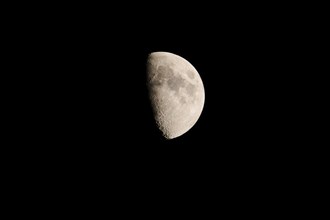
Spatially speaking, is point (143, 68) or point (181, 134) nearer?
point (143, 68)

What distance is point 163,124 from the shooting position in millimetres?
3018

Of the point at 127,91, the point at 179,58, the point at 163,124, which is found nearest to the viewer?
the point at 127,91

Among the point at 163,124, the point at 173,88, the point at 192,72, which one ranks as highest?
the point at 192,72

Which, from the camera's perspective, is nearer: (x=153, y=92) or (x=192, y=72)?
(x=153, y=92)

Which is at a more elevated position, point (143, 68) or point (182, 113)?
point (143, 68)

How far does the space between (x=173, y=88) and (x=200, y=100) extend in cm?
42

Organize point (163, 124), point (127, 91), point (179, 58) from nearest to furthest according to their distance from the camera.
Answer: point (127, 91), point (163, 124), point (179, 58)

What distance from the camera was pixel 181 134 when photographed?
3.31 meters

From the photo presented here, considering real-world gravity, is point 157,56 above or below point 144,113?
Result: above

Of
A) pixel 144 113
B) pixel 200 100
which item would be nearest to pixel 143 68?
pixel 144 113

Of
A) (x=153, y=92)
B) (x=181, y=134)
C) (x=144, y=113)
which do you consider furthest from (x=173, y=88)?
(x=181, y=134)

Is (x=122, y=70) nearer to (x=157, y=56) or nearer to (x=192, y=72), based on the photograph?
(x=157, y=56)

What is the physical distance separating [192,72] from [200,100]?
1.02 ft

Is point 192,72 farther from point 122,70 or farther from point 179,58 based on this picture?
point 122,70
